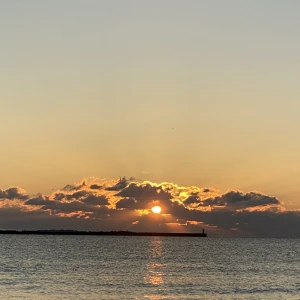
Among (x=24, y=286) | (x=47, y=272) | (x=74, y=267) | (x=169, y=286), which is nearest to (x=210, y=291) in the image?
(x=169, y=286)

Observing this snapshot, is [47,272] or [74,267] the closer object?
[47,272]

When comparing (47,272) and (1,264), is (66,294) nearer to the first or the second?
(47,272)

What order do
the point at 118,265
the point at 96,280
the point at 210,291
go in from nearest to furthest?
1. the point at 210,291
2. the point at 96,280
3. the point at 118,265

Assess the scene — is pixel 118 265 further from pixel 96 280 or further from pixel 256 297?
pixel 256 297

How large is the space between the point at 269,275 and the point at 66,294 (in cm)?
3853

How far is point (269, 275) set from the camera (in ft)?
286

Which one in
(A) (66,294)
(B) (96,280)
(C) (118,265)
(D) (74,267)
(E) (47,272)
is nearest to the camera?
(A) (66,294)

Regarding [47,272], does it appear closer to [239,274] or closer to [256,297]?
[239,274]

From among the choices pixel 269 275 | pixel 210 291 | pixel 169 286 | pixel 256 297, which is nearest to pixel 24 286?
pixel 169 286

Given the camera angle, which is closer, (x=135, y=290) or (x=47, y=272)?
(x=135, y=290)

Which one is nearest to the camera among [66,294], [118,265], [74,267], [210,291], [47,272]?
[66,294]

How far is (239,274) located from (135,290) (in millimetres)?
27931

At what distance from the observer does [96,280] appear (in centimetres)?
7425

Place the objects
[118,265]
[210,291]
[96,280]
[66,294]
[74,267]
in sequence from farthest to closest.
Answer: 1. [118,265]
2. [74,267]
3. [96,280]
4. [210,291]
5. [66,294]
